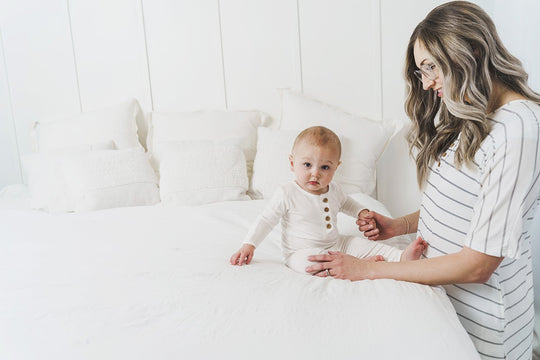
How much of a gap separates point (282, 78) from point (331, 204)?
1401 millimetres

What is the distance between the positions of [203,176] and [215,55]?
2.73 feet

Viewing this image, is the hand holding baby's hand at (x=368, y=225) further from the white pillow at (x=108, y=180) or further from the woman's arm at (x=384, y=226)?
the white pillow at (x=108, y=180)

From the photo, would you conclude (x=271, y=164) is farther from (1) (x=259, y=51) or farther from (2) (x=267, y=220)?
(2) (x=267, y=220)

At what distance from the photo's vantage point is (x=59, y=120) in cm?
286

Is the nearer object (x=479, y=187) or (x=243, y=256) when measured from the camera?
(x=479, y=187)

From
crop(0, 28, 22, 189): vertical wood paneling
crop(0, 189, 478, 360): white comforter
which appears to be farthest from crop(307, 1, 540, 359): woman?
crop(0, 28, 22, 189): vertical wood paneling

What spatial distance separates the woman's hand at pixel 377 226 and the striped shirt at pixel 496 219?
0.21 meters

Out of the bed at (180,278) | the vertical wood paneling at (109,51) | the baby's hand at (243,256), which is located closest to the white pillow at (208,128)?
the bed at (180,278)

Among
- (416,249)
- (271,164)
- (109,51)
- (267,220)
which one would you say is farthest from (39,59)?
(416,249)

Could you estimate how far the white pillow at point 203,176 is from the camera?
2.37m

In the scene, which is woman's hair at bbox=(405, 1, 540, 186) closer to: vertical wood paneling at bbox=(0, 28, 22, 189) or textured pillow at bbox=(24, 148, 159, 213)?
textured pillow at bbox=(24, 148, 159, 213)

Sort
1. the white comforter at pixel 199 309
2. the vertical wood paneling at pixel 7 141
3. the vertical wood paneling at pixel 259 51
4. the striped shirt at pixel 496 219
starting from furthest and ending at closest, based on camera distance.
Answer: the vertical wood paneling at pixel 7 141, the vertical wood paneling at pixel 259 51, the striped shirt at pixel 496 219, the white comforter at pixel 199 309

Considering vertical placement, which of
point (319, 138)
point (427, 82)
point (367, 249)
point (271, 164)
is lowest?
point (367, 249)

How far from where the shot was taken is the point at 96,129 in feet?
8.93
